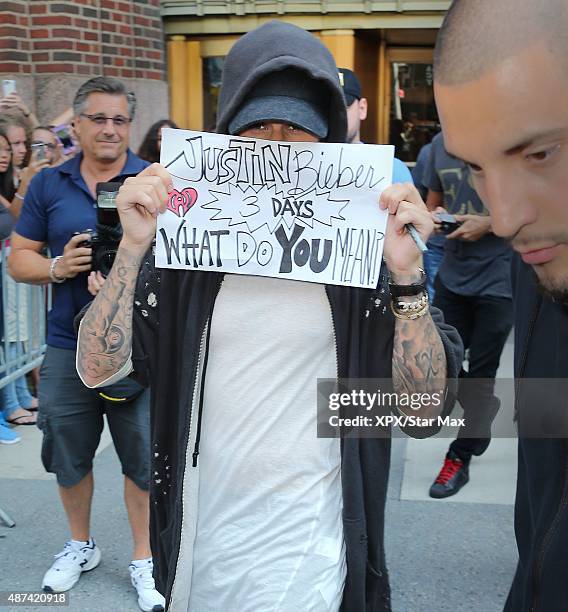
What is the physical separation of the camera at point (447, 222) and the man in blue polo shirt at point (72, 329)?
148 centimetres

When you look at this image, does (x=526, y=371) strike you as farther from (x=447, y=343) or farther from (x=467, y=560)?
(x=467, y=560)

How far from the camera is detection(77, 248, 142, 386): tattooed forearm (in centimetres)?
198

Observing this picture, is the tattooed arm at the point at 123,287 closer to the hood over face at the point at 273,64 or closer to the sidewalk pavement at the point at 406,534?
the hood over face at the point at 273,64

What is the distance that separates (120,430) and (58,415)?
26cm

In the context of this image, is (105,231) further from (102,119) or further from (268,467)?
(268,467)

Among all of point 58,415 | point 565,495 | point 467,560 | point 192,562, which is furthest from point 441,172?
point 565,495

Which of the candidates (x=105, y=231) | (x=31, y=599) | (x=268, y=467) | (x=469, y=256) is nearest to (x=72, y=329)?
(x=105, y=231)

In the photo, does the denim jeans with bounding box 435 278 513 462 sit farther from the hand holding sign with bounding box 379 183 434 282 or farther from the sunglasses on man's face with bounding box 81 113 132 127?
Answer: the hand holding sign with bounding box 379 183 434 282

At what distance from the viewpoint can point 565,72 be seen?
0.93 m

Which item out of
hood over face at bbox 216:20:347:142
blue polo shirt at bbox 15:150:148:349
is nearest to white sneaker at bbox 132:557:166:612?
blue polo shirt at bbox 15:150:148:349

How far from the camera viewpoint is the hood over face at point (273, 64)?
1.91 meters

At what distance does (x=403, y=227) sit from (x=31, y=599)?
8.42 feet

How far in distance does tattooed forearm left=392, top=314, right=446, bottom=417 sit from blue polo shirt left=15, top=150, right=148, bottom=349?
1855 millimetres

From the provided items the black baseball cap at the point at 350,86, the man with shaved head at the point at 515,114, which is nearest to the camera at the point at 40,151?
the black baseball cap at the point at 350,86
